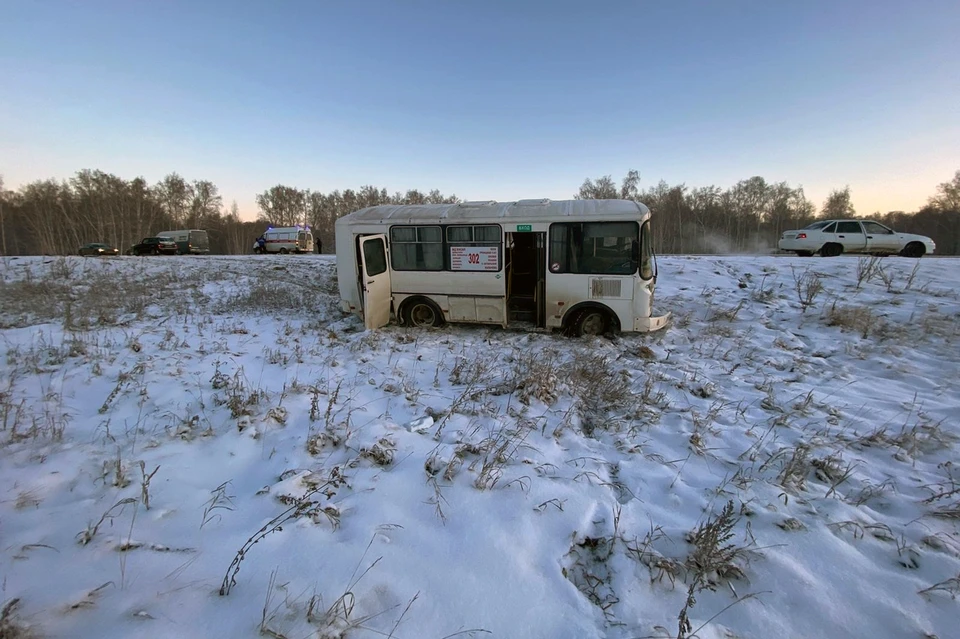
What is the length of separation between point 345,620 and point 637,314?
7.43 metres

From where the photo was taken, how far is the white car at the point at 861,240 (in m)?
16.3

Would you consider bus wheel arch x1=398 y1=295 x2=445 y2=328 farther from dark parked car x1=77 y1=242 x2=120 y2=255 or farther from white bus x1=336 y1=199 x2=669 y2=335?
dark parked car x1=77 y1=242 x2=120 y2=255

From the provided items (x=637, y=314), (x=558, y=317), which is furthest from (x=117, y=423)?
(x=637, y=314)

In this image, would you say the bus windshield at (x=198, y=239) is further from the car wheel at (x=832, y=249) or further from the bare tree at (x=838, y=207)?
the bare tree at (x=838, y=207)

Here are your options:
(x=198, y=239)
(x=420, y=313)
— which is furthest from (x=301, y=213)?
(x=420, y=313)

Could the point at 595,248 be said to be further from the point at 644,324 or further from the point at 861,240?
the point at 861,240

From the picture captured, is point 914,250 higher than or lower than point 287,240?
lower

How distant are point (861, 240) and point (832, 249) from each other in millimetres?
989

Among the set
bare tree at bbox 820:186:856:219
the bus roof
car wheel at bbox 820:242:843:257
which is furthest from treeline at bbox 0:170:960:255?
the bus roof

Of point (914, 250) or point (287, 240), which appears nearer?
point (914, 250)

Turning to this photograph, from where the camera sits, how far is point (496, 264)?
870 cm

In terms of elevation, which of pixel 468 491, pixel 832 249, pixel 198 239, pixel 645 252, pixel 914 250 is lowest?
pixel 468 491

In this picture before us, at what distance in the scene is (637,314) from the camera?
26.5ft

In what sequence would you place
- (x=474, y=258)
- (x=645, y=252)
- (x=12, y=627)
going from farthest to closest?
(x=474, y=258) < (x=645, y=252) < (x=12, y=627)
